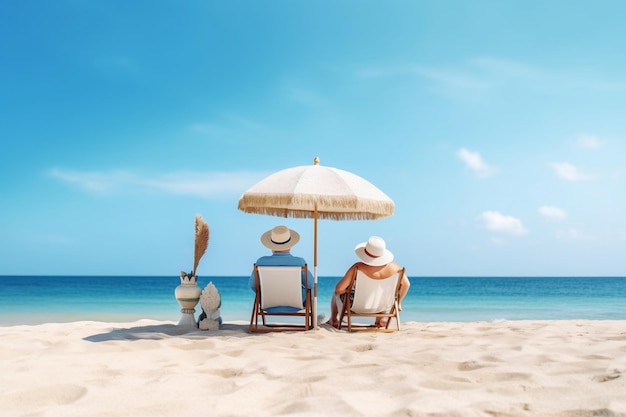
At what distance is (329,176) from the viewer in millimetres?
5676

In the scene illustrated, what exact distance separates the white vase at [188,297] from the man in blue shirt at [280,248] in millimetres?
802

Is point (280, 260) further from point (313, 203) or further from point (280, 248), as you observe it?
point (313, 203)

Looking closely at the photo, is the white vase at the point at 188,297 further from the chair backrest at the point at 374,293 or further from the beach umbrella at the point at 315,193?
the chair backrest at the point at 374,293

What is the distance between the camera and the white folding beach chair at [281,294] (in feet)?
18.2

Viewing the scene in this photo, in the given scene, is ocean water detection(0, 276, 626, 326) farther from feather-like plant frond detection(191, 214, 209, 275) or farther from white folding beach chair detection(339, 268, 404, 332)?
feather-like plant frond detection(191, 214, 209, 275)

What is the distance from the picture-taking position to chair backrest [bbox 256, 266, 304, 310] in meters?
5.55

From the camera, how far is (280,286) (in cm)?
567

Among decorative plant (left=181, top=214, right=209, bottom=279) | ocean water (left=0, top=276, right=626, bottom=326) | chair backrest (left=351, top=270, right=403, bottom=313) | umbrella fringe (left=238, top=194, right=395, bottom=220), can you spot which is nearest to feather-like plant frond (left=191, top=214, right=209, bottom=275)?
decorative plant (left=181, top=214, right=209, bottom=279)

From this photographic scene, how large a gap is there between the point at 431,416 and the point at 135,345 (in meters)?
2.91

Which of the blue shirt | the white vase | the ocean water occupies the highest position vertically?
the blue shirt

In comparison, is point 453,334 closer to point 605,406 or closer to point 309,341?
point 309,341

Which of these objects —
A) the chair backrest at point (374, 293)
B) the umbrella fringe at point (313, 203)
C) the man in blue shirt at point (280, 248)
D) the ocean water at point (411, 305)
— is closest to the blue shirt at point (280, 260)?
the man in blue shirt at point (280, 248)

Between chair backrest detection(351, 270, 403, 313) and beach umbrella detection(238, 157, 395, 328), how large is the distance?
18.3 inches

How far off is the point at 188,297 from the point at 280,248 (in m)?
1.22
